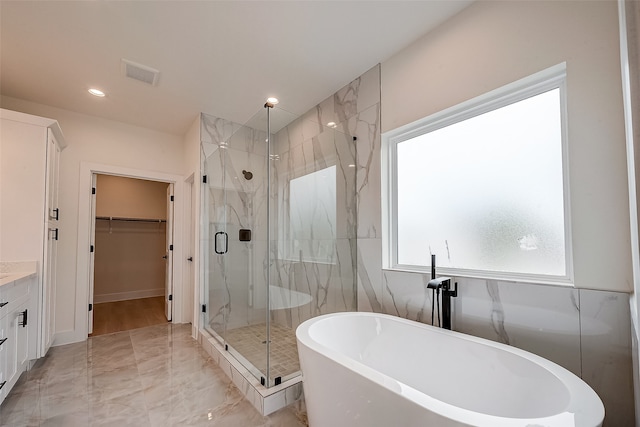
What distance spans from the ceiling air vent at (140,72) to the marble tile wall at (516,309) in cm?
193

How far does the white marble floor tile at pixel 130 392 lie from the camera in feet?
5.82

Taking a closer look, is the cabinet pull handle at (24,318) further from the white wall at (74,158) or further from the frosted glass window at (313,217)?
the frosted glass window at (313,217)

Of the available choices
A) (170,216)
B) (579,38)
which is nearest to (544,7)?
(579,38)

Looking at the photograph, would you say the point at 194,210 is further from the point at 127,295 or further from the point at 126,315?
the point at 127,295

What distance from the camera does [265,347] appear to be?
2242 mm

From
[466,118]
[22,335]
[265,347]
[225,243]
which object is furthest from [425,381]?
[22,335]

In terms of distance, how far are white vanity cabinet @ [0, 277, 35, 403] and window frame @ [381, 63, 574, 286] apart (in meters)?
2.61

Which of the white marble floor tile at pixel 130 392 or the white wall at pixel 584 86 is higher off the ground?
the white wall at pixel 584 86

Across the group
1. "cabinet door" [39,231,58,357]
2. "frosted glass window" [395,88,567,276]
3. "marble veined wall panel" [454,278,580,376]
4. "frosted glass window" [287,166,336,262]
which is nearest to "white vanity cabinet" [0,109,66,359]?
"cabinet door" [39,231,58,357]

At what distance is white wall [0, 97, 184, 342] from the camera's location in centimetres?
310

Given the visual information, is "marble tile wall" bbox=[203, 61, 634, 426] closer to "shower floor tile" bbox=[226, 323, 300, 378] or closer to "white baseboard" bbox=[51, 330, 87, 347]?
"shower floor tile" bbox=[226, 323, 300, 378]

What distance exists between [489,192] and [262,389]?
2.01 metres

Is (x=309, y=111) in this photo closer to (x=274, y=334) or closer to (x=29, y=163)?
(x=274, y=334)

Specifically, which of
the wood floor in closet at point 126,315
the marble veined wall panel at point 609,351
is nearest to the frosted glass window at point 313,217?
the marble veined wall panel at point 609,351
